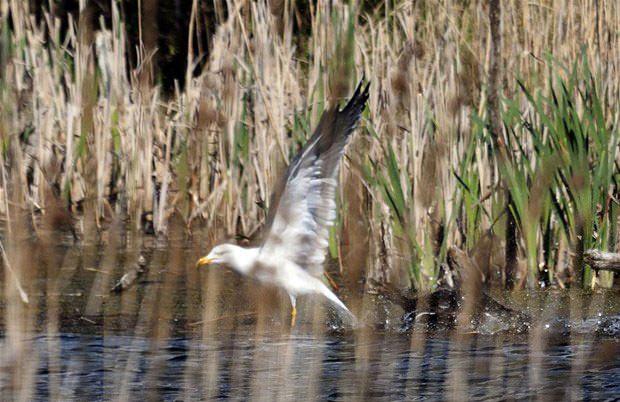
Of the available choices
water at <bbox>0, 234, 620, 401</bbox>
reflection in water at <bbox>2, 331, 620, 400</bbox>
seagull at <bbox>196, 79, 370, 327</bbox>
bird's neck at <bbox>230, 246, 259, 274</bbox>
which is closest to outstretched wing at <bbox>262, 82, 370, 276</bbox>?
seagull at <bbox>196, 79, 370, 327</bbox>

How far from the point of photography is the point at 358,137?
226 inches

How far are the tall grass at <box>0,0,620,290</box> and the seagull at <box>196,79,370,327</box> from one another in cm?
17

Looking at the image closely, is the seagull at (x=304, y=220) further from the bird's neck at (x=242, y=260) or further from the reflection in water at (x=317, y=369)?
the reflection in water at (x=317, y=369)

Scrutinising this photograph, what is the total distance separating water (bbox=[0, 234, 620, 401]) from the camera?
3.76 metres

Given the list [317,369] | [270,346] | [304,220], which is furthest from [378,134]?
[317,369]

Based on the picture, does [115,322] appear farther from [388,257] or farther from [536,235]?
[536,235]

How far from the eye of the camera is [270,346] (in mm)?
4625

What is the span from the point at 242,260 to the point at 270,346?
0.89 metres

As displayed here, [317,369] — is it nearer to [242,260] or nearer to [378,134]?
[242,260]

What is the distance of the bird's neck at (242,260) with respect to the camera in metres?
5.45

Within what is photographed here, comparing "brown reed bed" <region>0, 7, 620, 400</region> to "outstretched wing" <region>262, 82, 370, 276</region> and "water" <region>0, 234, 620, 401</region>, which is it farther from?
"outstretched wing" <region>262, 82, 370, 276</region>

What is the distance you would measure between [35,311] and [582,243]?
2421 mm

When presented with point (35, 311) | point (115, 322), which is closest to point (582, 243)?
point (115, 322)

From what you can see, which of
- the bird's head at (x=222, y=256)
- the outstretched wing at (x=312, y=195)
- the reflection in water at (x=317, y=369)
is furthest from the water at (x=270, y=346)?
the outstretched wing at (x=312, y=195)
